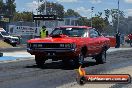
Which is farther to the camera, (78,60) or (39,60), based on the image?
(39,60)

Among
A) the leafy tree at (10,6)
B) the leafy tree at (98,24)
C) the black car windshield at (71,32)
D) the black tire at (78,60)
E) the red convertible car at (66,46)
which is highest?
the leafy tree at (10,6)

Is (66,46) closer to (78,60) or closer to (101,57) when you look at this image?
(78,60)

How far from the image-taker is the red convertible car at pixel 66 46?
45.5 ft

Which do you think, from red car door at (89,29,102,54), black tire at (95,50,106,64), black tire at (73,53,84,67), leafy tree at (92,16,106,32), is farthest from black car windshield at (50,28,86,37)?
leafy tree at (92,16,106,32)

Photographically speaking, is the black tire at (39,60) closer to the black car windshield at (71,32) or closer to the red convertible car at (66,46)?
the red convertible car at (66,46)

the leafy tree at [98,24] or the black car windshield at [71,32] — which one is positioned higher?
the black car windshield at [71,32]

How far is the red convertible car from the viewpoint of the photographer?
13.9 meters

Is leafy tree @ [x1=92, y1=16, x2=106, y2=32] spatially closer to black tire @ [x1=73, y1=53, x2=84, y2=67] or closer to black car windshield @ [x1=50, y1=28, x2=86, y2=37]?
black car windshield @ [x1=50, y1=28, x2=86, y2=37]

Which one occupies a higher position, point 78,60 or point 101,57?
point 78,60

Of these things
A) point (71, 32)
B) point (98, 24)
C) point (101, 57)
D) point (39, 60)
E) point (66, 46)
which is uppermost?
point (71, 32)

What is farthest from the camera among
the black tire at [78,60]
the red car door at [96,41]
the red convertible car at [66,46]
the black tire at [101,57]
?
the black tire at [101,57]

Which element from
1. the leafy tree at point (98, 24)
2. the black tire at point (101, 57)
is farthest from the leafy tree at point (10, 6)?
the black tire at point (101, 57)

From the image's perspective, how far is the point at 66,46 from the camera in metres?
13.8

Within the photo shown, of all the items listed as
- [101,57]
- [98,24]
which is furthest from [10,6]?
[101,57]
